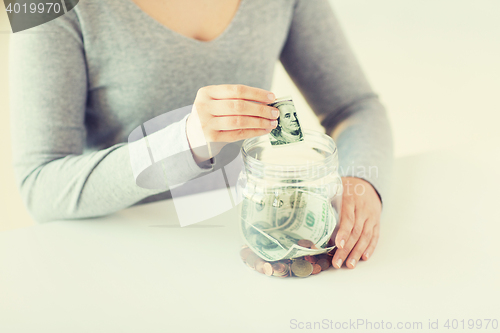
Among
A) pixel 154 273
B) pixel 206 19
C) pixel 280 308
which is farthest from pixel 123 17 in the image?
pixel 280 308

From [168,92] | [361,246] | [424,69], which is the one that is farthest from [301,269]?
[424,69]

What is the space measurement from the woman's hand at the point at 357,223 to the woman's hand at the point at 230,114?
0.68 ft

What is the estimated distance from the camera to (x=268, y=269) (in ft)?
1.96

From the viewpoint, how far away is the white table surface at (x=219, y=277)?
525 millimetres

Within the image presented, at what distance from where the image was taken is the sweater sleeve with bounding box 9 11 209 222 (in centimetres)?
74

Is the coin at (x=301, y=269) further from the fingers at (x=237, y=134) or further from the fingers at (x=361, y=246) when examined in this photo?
the fingers at (x=237, y=134)

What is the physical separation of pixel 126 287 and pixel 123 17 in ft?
1.81

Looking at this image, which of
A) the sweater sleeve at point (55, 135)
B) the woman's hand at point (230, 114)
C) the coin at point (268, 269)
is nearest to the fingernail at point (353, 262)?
the coin at point (268, 269)

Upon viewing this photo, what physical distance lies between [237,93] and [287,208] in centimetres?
19

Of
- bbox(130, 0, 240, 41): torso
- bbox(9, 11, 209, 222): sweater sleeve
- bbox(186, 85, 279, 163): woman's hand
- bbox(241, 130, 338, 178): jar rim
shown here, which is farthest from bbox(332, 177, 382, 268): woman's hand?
bbox(130, 0, 240, 41): torso

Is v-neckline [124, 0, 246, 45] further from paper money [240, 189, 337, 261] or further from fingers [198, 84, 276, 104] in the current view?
paper money [240, 189, 337, 261]

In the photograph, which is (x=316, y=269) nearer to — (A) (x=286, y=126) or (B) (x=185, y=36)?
(A) (x=286, y=126)

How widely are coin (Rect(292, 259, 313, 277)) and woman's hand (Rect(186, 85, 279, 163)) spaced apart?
0.68ft

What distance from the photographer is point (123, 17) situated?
81 centimetres
